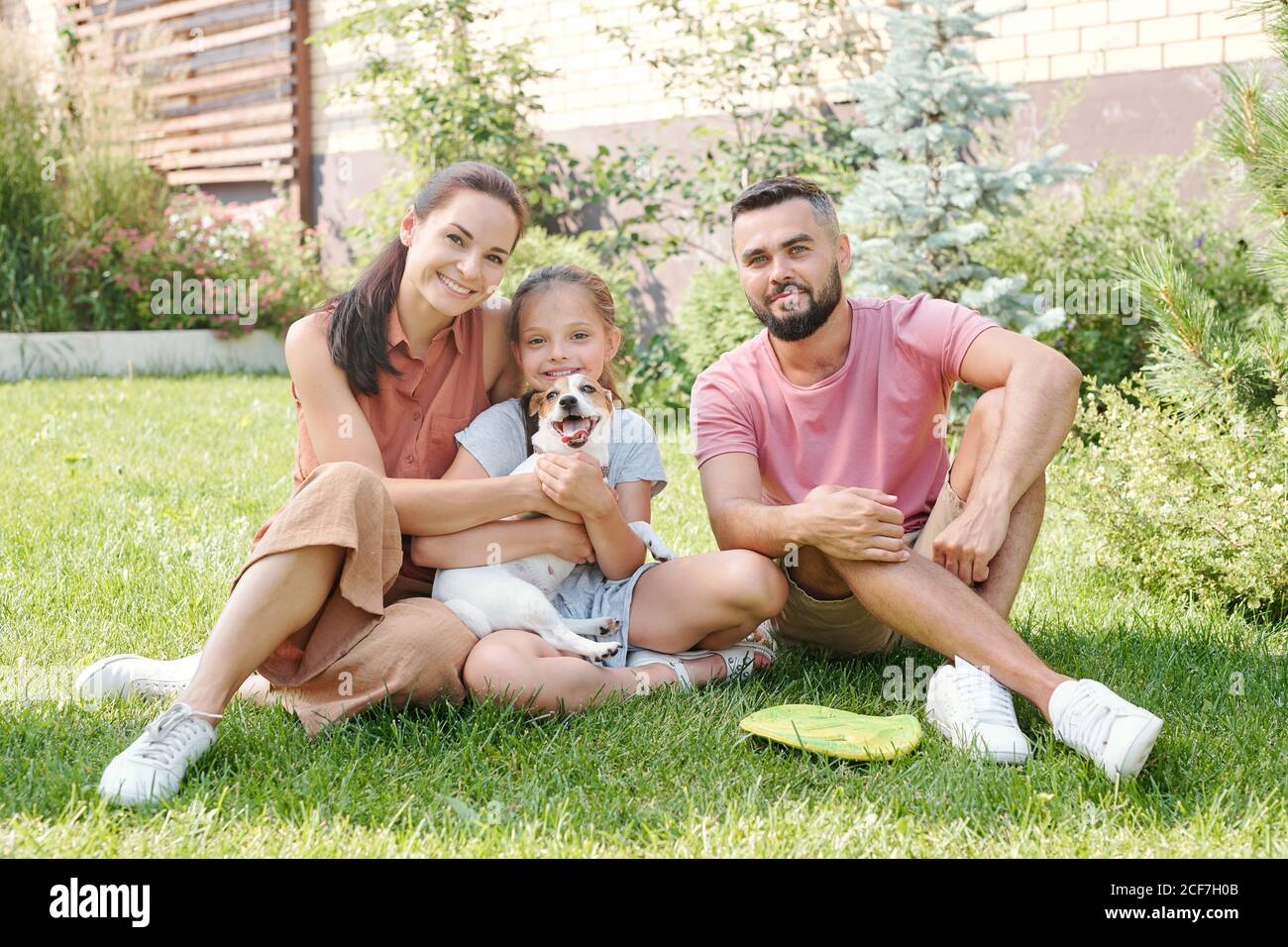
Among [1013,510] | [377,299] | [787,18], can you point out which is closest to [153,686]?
[377,299]

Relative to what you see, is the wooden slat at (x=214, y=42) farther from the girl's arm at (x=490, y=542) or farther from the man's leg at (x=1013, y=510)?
the man's leg at (x=1013, y=510)

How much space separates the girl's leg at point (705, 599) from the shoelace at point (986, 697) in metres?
0.49

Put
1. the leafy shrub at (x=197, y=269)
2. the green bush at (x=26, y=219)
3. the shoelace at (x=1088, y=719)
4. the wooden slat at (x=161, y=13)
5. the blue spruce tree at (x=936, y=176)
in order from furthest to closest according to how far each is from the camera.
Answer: the wooden slat at (x=161, y=13)
the leafy shrub at (x=197, y=269)
the green bush at (x=26, y=219)
the blue spruce tree at (x=936, y=176)
the shoelace at (x=1088, y=719)

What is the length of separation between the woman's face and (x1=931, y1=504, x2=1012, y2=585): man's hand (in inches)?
49.5

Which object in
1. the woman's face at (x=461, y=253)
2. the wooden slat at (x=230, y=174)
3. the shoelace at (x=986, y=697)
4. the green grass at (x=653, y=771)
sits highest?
the wooden slat at (x=230, y=174)

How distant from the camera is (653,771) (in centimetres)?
240

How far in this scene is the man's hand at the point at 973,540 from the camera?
2686 mm

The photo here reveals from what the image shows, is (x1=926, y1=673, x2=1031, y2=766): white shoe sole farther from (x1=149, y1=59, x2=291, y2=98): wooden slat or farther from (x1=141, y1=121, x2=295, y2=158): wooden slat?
(x1=149, y1=59, x2=291, y2=98): wooden slat

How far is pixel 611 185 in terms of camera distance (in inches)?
319

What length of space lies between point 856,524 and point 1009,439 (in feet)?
1.54

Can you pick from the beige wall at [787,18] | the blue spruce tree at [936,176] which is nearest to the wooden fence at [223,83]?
the beige wall at [787,18]

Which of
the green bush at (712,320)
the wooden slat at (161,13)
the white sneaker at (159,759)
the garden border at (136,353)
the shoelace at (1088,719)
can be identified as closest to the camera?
the white sneaker at (159,759)
